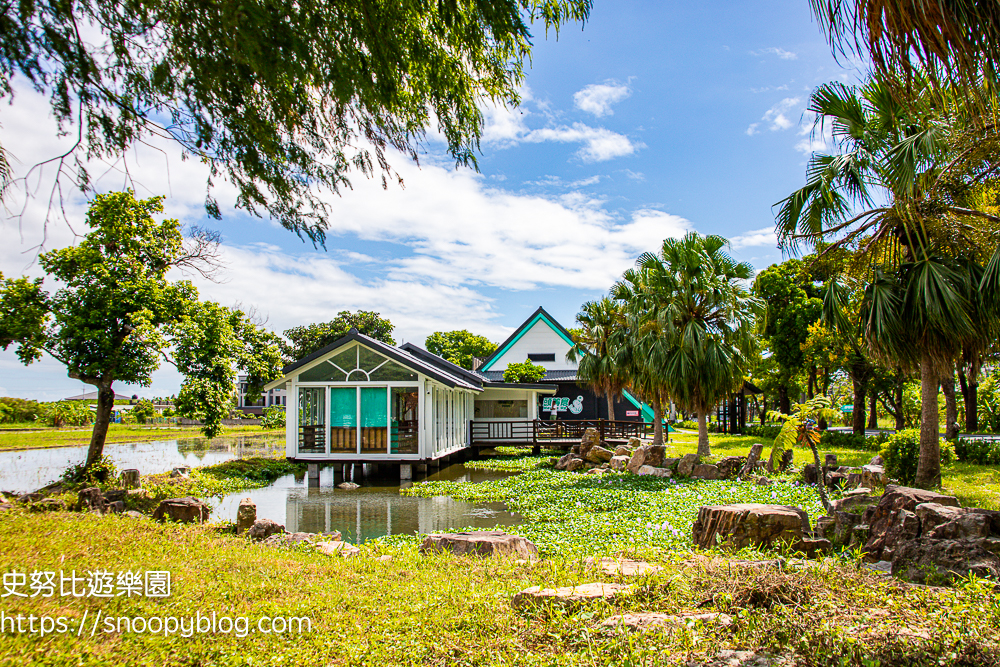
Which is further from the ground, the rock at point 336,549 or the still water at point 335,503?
the rock at point 336,549

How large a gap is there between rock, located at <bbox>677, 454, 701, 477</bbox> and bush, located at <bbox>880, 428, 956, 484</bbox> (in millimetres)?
4253

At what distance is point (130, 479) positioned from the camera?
40.7ft

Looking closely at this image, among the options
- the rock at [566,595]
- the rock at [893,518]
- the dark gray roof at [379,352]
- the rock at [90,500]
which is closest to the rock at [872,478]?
the rock at [893,518]

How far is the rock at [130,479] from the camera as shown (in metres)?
12.2

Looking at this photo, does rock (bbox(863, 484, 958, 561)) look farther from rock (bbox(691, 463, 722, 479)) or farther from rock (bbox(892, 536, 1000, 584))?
rock (bbox(691, 463, 722, 479))

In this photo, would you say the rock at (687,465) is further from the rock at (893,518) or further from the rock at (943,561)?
the rock at (943,561)

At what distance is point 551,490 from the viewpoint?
12719mm

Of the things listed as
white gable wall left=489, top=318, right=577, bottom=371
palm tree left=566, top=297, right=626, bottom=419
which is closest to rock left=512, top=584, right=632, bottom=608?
palm tree left=566, top=297, right=626, bottom=419

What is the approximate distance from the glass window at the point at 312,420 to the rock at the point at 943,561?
568 inches

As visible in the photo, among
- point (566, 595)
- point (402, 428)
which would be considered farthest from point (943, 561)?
point (402, 428)

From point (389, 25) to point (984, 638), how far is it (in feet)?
17.7

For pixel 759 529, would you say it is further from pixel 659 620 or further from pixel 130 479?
pixel 130 479

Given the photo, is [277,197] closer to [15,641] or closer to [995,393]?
[15,641]

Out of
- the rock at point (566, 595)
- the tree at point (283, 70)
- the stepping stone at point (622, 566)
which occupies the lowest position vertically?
the stepping stone at point (622, 566)
